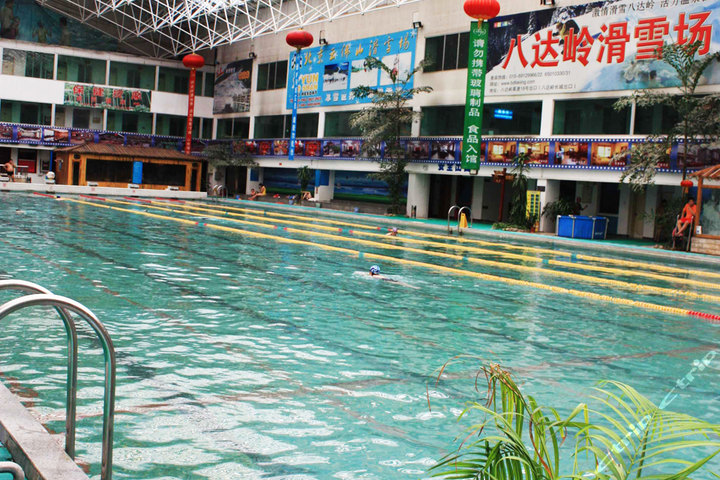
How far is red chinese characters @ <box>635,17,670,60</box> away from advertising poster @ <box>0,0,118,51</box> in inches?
1410

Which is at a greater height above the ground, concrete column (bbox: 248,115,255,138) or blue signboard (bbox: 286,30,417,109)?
blue signboard (bbox: 286,30,417,109)

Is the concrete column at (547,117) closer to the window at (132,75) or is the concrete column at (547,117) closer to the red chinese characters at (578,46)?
the red chinese characters at (578,46)

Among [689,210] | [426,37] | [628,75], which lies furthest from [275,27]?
[689,210]

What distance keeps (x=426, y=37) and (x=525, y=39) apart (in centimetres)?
597

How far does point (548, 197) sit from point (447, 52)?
862 centimetres

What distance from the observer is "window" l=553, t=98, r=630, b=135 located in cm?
2688

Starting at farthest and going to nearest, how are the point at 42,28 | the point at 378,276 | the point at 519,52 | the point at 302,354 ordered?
1. the point at 42,28
2. the point at 519,52
3. the point at 378,276
4. the point at 302,354

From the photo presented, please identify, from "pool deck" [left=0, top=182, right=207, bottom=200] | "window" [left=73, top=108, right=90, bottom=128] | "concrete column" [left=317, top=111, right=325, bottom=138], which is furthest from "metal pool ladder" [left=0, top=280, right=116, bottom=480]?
"window" [left=73, top=108, right=90, bottom=128]

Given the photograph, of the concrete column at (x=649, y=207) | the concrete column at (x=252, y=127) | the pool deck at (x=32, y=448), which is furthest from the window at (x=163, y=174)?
the pool deck at (x=32, y=448)

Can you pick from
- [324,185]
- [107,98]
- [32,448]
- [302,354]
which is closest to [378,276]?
[302,354]

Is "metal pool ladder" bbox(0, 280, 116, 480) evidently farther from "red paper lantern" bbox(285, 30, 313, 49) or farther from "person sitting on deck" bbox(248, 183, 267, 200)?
"person sitting on deck" bbox(248, 183, 267, 200)

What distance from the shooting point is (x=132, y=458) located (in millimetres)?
4289

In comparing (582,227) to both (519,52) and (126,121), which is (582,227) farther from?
(126,121)

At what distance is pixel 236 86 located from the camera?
48438 mm
